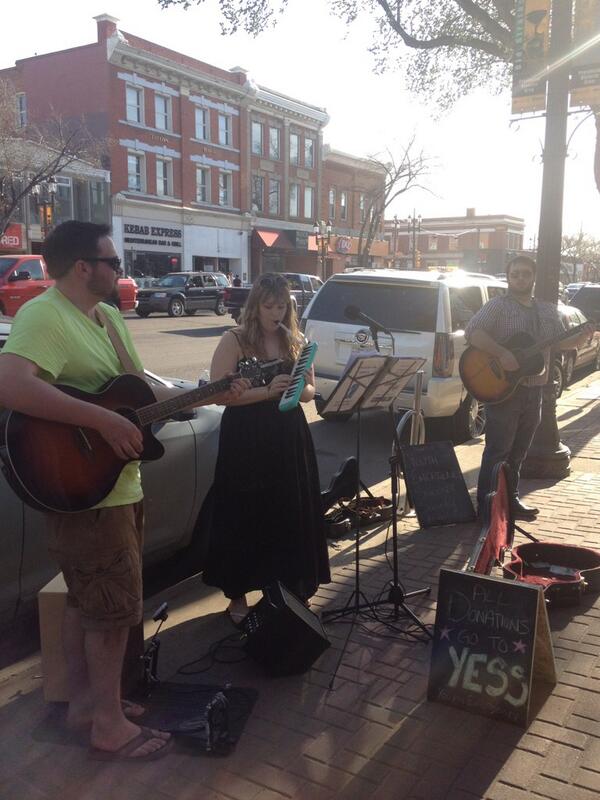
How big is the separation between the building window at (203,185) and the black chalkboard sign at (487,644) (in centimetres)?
4174

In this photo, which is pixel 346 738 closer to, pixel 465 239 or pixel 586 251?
pixel 465 239

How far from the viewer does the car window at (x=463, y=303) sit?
822 centimetres

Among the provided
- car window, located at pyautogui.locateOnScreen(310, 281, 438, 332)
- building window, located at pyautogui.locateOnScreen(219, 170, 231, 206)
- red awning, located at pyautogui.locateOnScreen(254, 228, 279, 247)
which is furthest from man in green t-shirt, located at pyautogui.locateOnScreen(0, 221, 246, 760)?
red awning, located at pyautogui.locateOnScreen(254, 228, 279, 247)

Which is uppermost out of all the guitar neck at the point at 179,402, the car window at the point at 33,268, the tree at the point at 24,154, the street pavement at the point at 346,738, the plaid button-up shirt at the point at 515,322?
the tree at the point at 24,154

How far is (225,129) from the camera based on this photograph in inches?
1730

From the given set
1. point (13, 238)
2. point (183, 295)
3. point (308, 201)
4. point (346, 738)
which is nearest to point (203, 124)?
point (308, 201)

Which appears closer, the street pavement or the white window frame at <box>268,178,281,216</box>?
the street pavement

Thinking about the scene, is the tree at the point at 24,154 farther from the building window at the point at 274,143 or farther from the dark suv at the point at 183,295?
the building window at the point at 274,143

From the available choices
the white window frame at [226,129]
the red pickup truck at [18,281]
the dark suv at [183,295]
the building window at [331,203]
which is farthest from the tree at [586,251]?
the red pickup truck at [18,281]

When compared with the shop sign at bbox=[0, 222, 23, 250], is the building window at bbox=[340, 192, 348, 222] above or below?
above

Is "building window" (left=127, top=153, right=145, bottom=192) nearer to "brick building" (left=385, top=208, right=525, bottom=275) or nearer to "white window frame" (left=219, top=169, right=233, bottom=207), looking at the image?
"white window frame" (left=219, top=169, right=233, bottom=207)

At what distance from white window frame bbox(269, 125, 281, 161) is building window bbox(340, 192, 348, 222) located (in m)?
7.71

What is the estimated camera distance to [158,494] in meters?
4.12

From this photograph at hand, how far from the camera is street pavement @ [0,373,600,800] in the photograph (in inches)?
103
